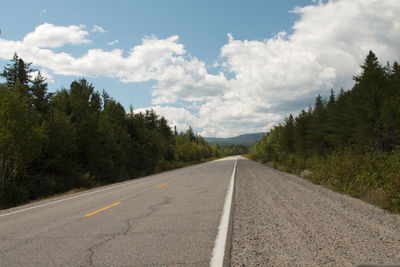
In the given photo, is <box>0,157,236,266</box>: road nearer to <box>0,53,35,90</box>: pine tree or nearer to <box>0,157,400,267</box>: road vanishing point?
<box>0,157,400,267</box>: road vanishing point

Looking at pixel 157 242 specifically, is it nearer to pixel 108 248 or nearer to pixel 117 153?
pixel 108 248

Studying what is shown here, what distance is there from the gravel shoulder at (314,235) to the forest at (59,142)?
506 inches

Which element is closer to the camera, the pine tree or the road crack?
the road crack

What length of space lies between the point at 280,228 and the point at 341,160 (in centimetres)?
837

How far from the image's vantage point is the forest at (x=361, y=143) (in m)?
8.50

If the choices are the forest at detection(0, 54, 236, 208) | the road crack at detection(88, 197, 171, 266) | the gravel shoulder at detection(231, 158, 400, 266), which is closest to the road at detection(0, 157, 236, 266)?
the road crack at detection(88, 197, 171, 266)

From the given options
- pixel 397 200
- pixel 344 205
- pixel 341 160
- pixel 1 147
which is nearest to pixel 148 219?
pixel 344 205

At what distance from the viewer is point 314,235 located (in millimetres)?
4434

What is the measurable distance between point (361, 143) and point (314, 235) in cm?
3132

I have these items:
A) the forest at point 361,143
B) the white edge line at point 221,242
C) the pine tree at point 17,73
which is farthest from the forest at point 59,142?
the forest at point 361,143

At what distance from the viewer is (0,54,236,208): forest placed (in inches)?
537

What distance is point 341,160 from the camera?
1169cm

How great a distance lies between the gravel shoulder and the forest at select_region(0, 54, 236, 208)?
1284cm

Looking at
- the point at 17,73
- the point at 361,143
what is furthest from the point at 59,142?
the point at 361,143
